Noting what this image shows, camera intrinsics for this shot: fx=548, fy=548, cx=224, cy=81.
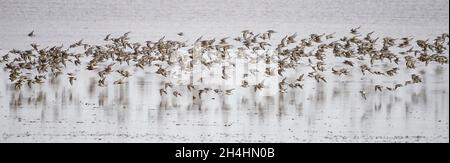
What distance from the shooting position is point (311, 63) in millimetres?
4602

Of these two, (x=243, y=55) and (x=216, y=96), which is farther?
(x=243, y=55)

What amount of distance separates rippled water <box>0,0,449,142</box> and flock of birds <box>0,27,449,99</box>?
0.25ft

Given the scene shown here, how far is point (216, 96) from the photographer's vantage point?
433 cm

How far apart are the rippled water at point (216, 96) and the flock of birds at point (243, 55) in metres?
0.08

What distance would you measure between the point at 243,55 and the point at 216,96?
0.50 metres

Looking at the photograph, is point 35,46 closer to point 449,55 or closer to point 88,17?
point 88,17

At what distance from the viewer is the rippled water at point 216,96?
3.98 m

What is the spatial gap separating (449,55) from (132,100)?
268cm

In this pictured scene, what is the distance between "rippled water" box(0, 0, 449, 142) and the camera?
398 cm

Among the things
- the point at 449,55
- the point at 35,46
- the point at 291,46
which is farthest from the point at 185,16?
the point at 449,55

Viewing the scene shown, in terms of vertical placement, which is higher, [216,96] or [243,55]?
[243,55]

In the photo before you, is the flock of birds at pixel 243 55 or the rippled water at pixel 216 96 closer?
the rippled water at pixel 216 96
